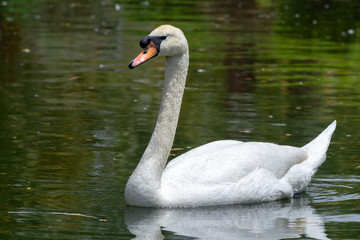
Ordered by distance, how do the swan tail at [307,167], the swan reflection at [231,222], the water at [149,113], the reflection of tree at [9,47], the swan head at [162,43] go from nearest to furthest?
the swan reflection at [231,222], the water at [149,113], the swan head at [162,43], the swan tail at [307,167], the reflection of tree at [9,47]

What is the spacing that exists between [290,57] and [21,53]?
20.0 feet

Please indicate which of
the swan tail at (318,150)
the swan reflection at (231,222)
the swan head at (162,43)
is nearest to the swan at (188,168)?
the swan head at (162,43)

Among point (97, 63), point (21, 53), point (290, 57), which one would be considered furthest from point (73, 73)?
point (290, 57)

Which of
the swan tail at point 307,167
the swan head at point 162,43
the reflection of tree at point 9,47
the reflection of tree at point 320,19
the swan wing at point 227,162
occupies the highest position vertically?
the swan head at point 162,43

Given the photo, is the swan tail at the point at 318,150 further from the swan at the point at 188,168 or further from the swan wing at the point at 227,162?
the swan at the point at 188,168

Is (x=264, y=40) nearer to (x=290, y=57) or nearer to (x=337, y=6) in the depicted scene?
(x=290, y=57)

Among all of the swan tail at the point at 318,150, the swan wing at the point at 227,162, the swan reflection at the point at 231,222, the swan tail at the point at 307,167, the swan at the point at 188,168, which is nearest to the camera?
the swan reflection at the point at 231,222

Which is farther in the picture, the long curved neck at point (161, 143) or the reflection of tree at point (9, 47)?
the reflection of tree at point (9, 47)

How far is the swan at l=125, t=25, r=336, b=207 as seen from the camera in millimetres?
8703

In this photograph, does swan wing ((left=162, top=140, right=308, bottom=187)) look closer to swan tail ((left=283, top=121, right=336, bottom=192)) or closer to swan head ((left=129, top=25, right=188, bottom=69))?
swan tail ((left=283, top=121, right=336, bottom=192))

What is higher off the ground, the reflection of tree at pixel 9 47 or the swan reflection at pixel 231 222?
the swan reflection at pixel 231 222

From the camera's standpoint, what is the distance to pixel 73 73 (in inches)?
715

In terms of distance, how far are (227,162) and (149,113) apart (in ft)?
16.2

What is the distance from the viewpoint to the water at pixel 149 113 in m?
8.40
